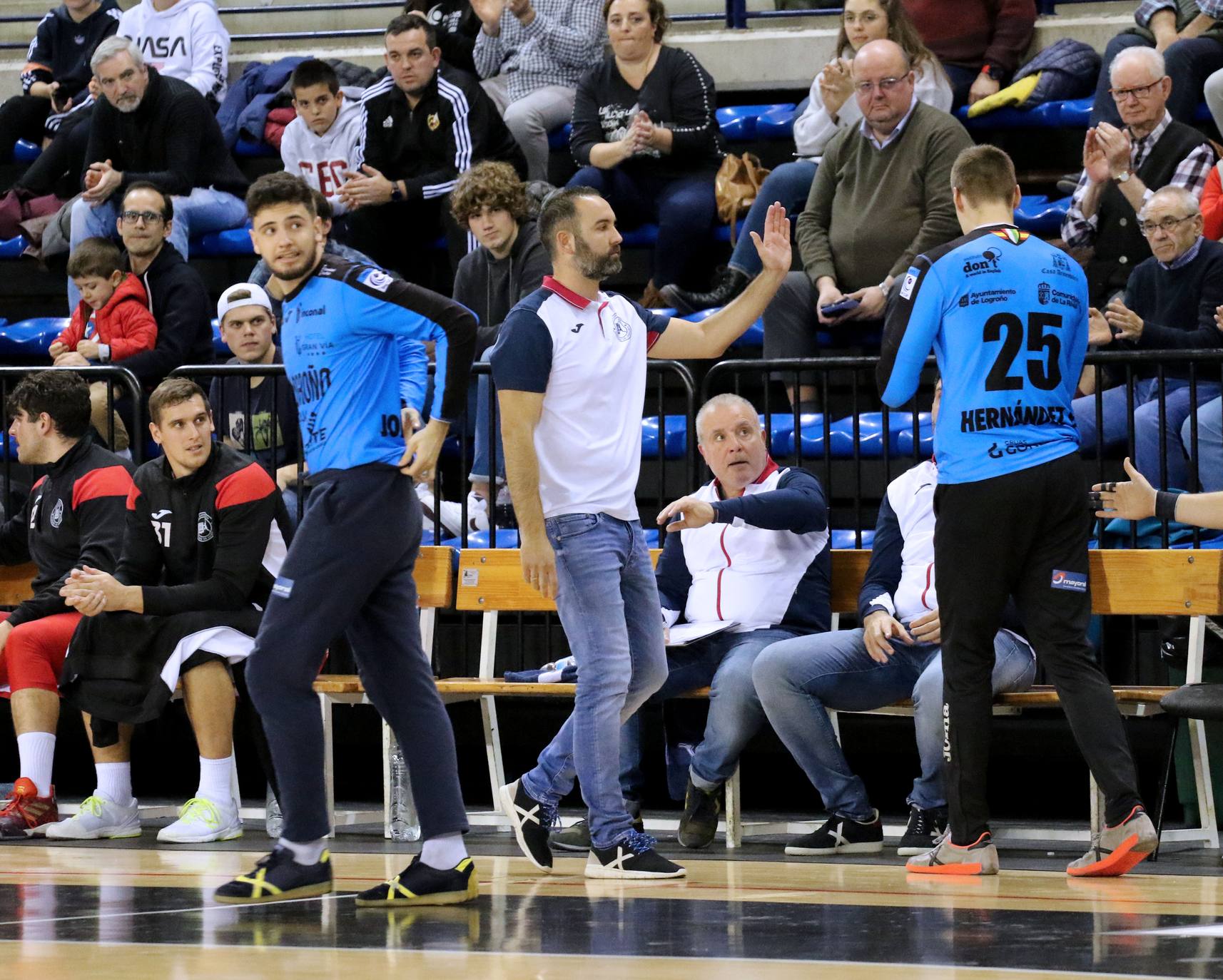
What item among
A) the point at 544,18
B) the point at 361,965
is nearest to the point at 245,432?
the point at 544,18

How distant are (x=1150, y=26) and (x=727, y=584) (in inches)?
175

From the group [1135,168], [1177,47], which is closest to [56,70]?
[1177,47]

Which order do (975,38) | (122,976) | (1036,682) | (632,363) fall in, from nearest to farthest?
(122,976), (632,363), (1036,682), (975,38)

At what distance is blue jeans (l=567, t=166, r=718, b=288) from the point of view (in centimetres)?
874

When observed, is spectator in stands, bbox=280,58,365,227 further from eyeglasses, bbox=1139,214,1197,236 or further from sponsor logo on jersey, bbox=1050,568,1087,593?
sponsor logo on jersey, bbox=1050,568,1087,593

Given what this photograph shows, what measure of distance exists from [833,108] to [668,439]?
189 centimetres

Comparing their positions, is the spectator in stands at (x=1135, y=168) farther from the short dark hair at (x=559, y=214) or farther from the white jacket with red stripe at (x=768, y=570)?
the short dark hair at (x=559, y=214)

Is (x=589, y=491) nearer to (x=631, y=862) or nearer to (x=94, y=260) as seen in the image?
(x=631, y=862)

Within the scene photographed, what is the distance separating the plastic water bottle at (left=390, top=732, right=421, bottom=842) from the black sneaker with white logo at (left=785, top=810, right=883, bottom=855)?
135 centimetres

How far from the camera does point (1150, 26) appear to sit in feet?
29.9

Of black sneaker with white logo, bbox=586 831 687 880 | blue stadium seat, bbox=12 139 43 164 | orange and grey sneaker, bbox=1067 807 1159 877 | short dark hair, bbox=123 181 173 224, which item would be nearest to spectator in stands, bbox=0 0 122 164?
blue stadium seat, bbox=12 139 43 164

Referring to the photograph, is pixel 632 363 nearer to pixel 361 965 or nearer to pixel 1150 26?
pixel 361 965

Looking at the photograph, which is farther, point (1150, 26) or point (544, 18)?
point (544, 18)

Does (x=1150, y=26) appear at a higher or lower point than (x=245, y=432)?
higher
